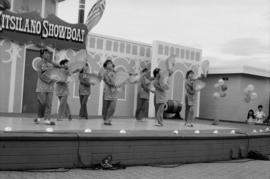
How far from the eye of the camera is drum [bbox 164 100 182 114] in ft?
52.9

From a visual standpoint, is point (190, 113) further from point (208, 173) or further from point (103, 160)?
point (103, 160)

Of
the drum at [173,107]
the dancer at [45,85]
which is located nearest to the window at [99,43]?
the drum at [173,107]

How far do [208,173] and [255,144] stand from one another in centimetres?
305

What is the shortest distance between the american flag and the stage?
653 centimetres

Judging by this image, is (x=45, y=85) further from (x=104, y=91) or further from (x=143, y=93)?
(x=143, y=93)

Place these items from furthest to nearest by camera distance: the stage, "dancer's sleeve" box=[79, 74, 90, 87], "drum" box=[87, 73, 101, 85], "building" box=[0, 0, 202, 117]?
"building" box=[0, 0, 202, 117] < "dancer's sleeve" box=[79, 74, 90, 87] < "drum" box=[87, 73, 101, 85] < the stage

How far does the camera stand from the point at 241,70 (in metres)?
18.7

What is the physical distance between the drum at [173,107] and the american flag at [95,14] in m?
4.67

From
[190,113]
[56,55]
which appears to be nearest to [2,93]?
[56,55]

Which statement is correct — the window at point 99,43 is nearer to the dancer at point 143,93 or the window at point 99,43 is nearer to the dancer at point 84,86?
the dancer at point 143,93

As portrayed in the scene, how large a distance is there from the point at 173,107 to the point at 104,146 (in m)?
9.34

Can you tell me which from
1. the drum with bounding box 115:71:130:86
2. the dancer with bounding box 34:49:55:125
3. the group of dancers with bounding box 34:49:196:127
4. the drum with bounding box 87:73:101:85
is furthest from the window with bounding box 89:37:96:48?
the dancer with bounding box 34:49:55:125

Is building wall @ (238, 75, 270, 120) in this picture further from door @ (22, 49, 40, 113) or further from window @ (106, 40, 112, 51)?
door @ (22, 49, 40, 113)

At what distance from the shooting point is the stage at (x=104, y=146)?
20.7ft
